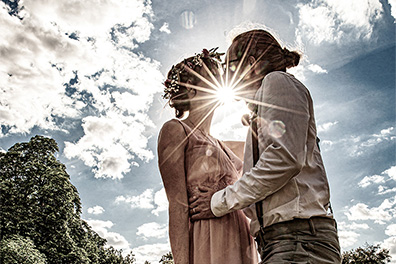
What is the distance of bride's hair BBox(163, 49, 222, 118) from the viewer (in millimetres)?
4012

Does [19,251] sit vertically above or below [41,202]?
below

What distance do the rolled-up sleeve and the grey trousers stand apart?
0.84 ft

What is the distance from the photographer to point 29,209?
2411cm

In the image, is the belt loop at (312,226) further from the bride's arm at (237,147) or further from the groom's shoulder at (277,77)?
the bride's arm at (237,147)

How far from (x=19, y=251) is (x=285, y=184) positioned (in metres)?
22.8

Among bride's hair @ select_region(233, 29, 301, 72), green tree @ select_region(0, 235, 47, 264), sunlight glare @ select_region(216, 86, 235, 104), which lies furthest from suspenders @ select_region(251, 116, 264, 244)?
green tree @ select_region(0, 235, 47, 264)

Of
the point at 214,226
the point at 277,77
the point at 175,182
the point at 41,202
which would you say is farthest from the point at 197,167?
the point at 41,202

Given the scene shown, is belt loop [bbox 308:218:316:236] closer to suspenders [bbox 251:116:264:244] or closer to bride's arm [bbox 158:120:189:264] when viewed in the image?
suspenders [bbox 251:116:264:244]

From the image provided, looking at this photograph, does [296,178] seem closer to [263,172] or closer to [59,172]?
[263,172]

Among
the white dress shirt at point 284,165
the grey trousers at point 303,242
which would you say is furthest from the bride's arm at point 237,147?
the grey trousers at point 303,242

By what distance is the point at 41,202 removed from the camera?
25.0m

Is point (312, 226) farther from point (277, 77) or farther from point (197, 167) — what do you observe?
point (197, 167)

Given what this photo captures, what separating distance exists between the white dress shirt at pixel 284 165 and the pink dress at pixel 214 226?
52 centimetres

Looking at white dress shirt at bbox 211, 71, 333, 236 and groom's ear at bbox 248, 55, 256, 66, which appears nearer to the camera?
white dress shirt at bbox 211, 71, 333, 236
